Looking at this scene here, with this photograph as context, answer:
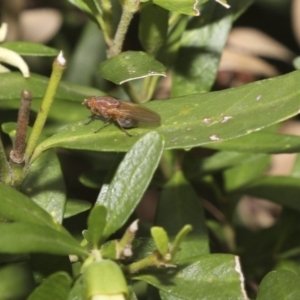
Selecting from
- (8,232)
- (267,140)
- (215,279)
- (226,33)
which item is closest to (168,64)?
(226,33)

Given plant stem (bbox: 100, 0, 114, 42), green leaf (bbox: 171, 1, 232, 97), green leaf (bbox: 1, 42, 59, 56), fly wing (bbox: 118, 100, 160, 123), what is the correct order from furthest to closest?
green leaf (bbox: 171, 1, 232, 97) → green leaf (bbox: 1, 42, 59, 56) → plant stem (bbox: 100, 0, 114, 42) → fly wing (bbox: 118, 100, 160, 123)

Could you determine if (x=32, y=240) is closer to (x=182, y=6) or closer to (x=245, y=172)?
(x=182, y=6)

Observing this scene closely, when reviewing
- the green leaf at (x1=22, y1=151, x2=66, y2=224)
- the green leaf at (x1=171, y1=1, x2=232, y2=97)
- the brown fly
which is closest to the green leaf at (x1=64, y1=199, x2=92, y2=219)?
the green leaf at (x1=22, y1=151, x2=66, y2=224)

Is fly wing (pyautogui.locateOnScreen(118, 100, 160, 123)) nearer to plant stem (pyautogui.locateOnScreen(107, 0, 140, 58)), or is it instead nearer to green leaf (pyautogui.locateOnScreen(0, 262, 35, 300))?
plant stem (pyautogui.locateOnScreen(107, 0, 140, 58))

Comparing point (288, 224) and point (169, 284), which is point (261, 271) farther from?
point (169, 284)

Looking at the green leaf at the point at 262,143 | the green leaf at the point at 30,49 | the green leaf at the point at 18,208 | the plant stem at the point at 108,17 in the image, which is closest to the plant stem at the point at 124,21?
the plant stem at the point at 108,17

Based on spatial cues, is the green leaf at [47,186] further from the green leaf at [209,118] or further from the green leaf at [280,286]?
the green leaf at [280,286]

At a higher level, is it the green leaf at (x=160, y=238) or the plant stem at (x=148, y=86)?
the green leaf at (x=160, y=238)
